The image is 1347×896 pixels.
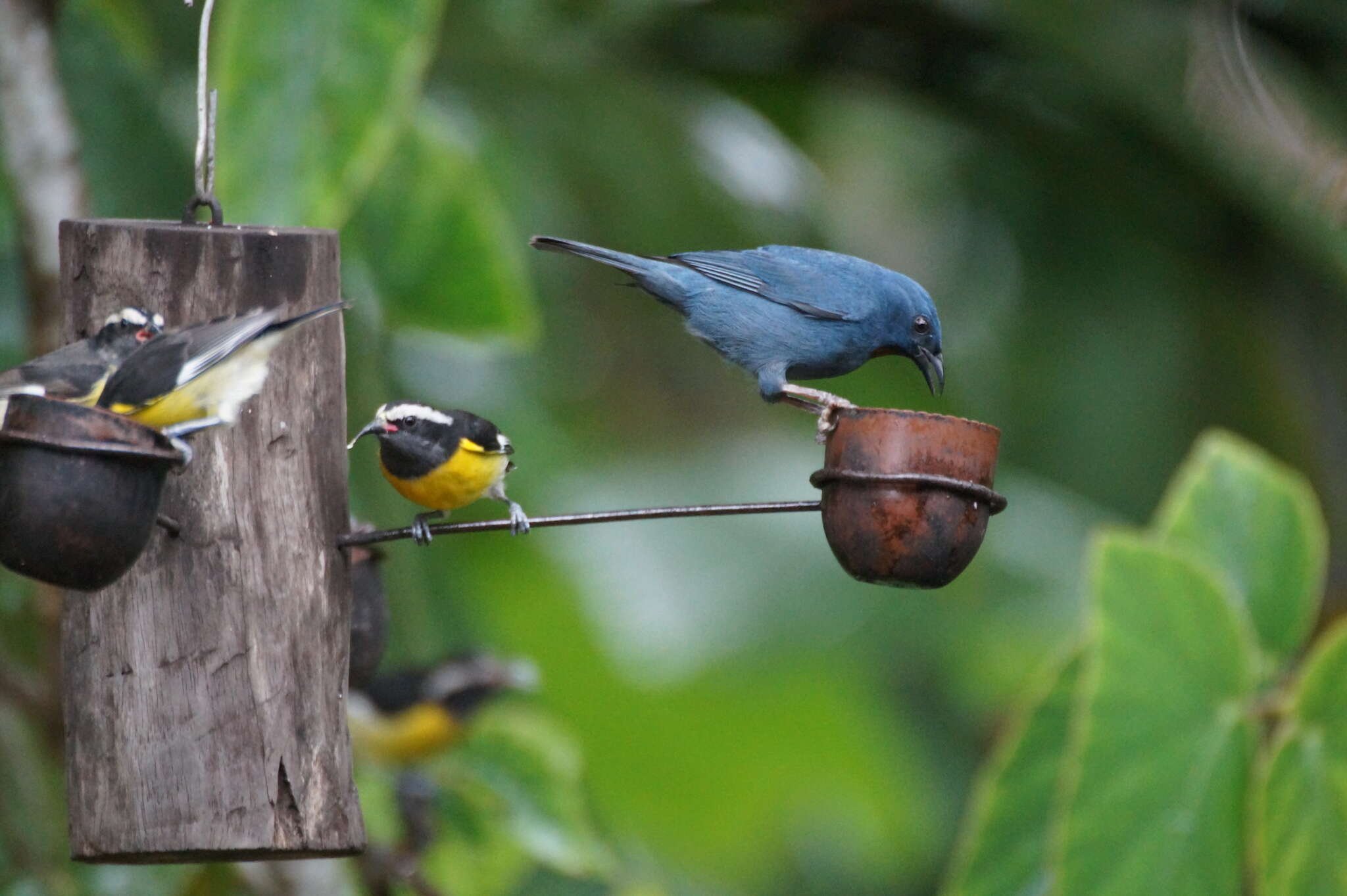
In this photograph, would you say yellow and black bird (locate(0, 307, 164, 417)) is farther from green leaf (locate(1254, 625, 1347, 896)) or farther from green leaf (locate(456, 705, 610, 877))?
green leaf (locate(1254, 625, 1347, 896))

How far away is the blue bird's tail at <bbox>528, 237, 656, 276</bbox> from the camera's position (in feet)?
9.89

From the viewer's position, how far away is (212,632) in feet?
9.83

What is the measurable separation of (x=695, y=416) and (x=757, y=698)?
299 cm

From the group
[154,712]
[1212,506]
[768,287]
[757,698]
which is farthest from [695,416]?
[154,712]

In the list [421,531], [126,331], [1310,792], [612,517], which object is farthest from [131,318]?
[1310,792]

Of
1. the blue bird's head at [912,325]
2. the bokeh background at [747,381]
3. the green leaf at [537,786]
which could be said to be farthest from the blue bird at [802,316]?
the green leaf at [537,786]

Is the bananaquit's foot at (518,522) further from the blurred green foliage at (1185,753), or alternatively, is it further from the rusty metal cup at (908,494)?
the blurred green foliage at (1185,753)

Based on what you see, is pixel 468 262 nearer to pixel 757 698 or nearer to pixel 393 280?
pixel 393 280

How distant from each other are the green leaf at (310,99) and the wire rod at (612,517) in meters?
1.24

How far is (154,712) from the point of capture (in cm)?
296

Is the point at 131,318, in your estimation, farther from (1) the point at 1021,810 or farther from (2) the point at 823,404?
(1) the point at 1021,810

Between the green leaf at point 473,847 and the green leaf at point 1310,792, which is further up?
the green leaf at point 1310,792

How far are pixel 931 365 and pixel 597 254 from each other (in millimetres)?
778

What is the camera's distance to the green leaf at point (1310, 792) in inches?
156
